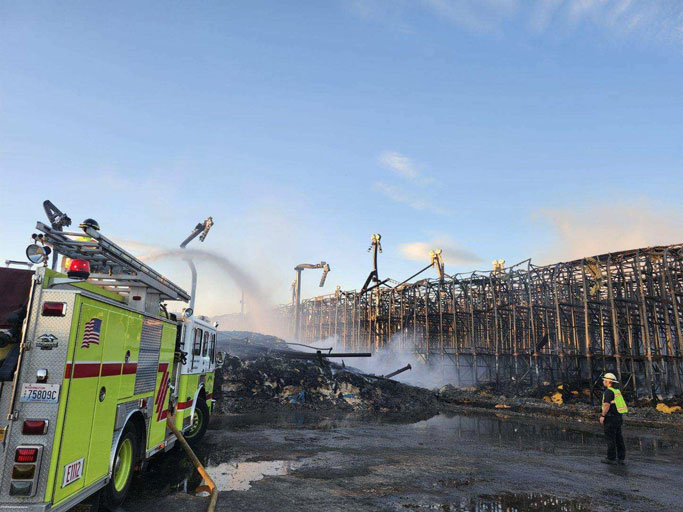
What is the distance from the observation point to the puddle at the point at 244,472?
7.23m

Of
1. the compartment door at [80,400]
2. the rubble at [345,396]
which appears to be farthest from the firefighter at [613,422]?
the compartment door at [80,400]

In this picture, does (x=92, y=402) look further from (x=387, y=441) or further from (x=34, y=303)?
(x=387, y=441)

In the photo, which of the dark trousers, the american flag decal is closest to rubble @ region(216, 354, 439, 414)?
the dark trousers

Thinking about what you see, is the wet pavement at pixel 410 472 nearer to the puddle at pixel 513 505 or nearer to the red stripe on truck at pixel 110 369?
the puddle at pixel 513 505

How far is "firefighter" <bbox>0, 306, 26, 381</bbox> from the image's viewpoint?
407 centimetres

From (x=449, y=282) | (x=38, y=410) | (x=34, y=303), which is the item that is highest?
(x=449, y=282)

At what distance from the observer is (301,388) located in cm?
2012

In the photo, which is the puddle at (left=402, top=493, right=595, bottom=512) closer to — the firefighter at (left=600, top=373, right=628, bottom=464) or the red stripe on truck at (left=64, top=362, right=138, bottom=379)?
the firefighter at (left=600, top=373, right=628, bottom=464)

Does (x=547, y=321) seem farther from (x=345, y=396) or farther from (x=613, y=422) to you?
(x=613, y=422)

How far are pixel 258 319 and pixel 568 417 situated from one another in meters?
70.1

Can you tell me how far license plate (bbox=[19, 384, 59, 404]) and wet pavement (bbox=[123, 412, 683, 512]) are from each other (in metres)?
2.79

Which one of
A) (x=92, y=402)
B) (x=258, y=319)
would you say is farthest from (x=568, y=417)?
(x=258, y=319)

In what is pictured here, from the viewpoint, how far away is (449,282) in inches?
1390

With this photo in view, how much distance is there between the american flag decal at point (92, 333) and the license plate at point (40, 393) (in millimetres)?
493
